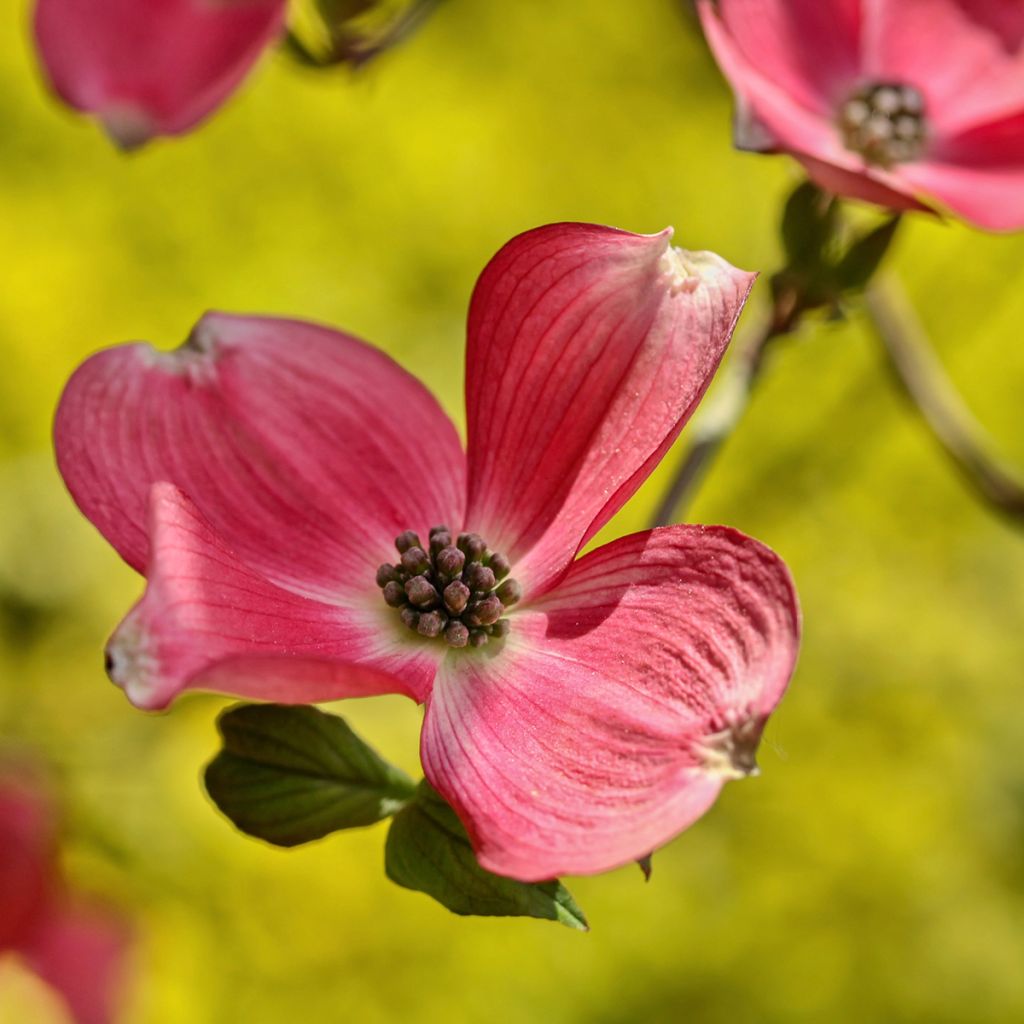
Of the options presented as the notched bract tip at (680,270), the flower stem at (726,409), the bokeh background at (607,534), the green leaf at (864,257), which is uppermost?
the notched bract tip at (680,270)

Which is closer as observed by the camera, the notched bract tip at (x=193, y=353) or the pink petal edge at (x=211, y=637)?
the pink petal edge at (x=211, y=637)

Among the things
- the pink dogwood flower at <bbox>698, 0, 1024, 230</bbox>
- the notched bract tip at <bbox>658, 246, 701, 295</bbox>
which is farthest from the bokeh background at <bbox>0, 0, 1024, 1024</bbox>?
the notched bract tip at <bbox>658, 246, 701, 295</bbox>

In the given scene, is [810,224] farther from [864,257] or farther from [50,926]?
[50,926]

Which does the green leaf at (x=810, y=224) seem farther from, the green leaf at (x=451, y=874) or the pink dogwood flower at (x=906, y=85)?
the green leaf at (x=451, y=874)

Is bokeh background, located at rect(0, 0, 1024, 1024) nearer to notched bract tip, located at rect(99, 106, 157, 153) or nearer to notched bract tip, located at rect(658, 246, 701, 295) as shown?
notched bract tip, located at rect(99, 106, 157, 153)

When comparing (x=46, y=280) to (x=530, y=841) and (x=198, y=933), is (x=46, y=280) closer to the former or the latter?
(x=198, y=933)

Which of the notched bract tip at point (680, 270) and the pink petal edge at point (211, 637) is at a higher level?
the notched bract tip at point (680, 270)

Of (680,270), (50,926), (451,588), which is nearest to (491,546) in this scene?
(451,588)

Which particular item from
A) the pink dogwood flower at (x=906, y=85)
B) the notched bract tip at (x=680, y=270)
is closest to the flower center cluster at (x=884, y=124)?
the pink dogwood flower at (x=906, y=85)
